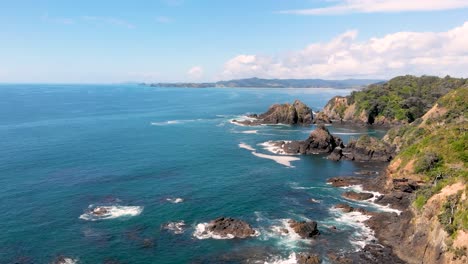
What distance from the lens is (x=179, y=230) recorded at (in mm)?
65938

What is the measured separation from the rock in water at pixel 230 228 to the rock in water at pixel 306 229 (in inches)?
303

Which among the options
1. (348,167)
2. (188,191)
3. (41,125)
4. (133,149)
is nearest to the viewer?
(188,191)

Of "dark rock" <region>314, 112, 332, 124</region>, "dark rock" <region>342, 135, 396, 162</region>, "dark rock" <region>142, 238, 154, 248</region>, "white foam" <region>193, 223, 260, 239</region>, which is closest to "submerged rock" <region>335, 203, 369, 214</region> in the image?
"white foam" <region>193, 223, 260, 239</region>

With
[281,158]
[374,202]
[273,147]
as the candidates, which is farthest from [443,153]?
[273,147]

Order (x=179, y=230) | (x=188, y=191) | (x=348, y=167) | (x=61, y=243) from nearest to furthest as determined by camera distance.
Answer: (x=61, y=243) < (x=179, y=230) < (x=188, y=191) < (x=348, y=167)

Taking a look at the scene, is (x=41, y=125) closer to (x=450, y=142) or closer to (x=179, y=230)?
(x=179, y=230)

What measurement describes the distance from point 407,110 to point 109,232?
517 ft

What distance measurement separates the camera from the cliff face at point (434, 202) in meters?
51.3

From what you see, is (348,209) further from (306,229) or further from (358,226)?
(306,229)

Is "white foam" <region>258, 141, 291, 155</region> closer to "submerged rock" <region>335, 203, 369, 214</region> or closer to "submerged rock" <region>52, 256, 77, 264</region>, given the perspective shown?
"submerged rock" <region>335, 203, 369, 214</region>

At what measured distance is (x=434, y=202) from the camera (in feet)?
191

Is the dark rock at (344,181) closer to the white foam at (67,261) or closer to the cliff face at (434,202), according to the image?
the cliff face at (434,202)

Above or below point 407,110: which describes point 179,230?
below

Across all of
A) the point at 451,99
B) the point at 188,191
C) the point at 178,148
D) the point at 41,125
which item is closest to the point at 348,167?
the point at 451,99
